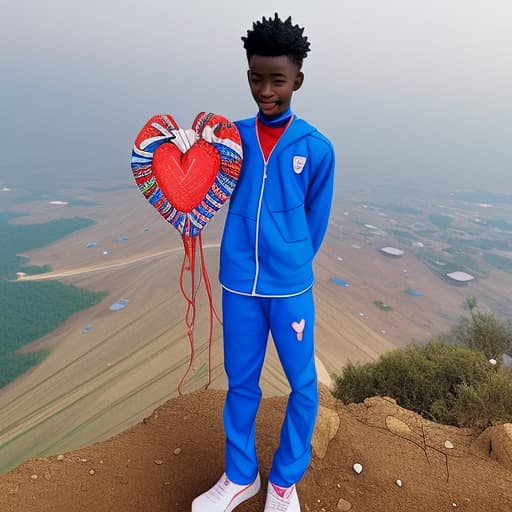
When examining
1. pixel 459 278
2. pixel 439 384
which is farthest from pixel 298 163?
pixel 459 278

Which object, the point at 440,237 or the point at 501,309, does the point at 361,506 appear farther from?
the point at 440,237

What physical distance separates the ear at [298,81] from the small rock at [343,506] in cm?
227

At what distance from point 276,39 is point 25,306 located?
15.2 metres

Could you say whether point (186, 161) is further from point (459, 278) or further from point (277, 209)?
point (459, 278)

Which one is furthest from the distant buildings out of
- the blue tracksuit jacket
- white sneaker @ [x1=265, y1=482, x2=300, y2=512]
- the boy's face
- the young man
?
the boy's face

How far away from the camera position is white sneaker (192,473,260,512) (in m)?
2.05

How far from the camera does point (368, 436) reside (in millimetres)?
2869

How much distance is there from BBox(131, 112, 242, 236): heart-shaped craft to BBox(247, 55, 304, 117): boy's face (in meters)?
0.18

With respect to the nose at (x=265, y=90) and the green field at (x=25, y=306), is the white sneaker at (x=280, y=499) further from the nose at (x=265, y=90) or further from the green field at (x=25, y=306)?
the green field at (x=25, y=306)

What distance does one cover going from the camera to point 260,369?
191cm

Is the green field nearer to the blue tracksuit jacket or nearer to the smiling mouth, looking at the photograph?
the blue tracksuit jacket

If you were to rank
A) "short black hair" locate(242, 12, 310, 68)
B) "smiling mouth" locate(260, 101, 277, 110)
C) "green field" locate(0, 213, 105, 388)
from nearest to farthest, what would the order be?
"short black hair" locate(242, 12, 310, 68) → "smiling mouth" locate(260, 101, 277, 110) → "green field" locate(0, 213, 105, 388)

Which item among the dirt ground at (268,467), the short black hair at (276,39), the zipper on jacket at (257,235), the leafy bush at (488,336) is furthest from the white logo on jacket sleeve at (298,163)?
the leafy bush at (488,336)

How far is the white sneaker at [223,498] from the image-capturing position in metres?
2.05
